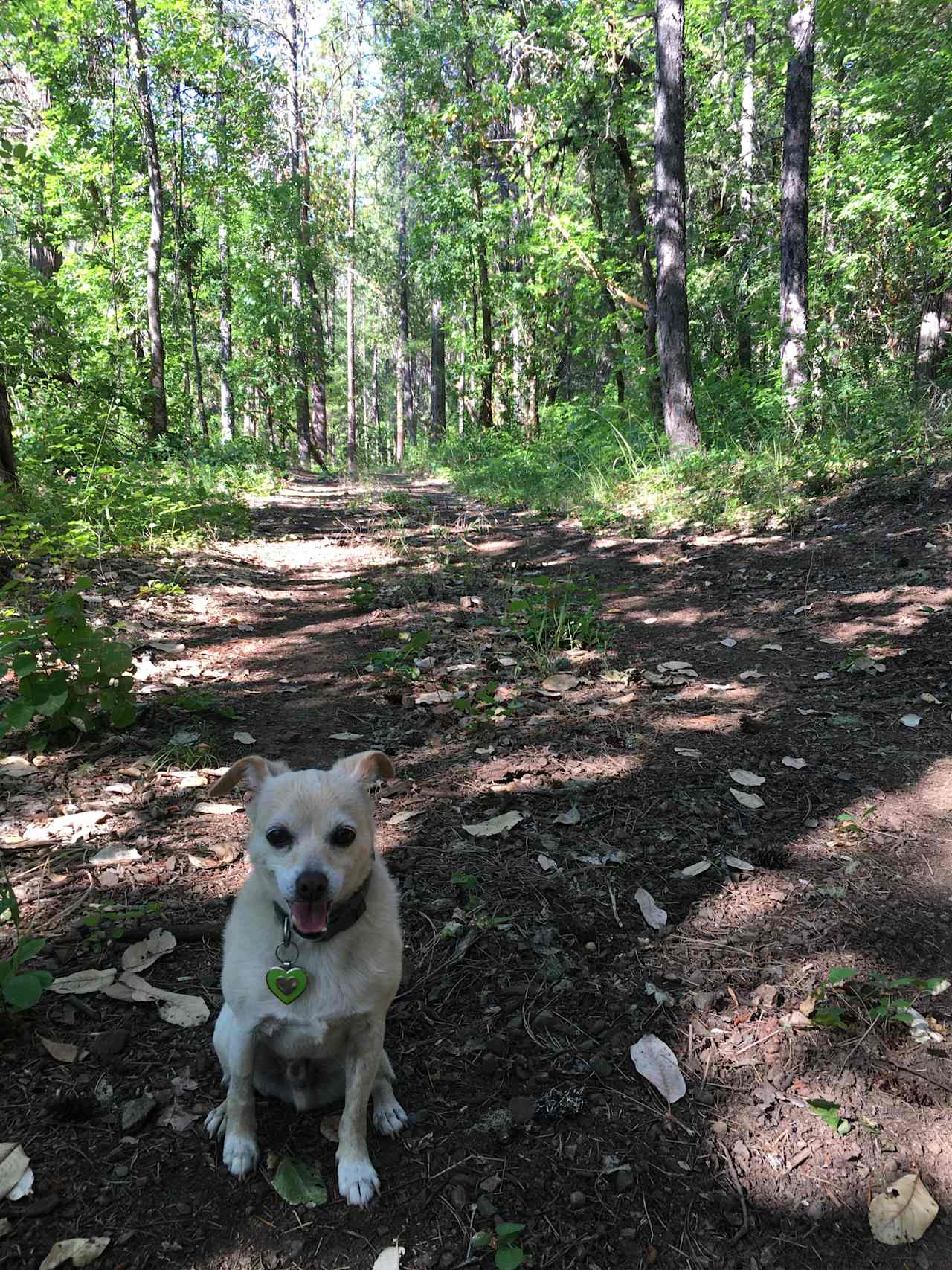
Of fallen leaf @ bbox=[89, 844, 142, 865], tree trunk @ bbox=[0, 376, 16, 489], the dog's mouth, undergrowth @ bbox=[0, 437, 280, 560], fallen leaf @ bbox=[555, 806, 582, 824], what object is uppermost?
tree trunk @ bbox=[0, 376, 16, 489]

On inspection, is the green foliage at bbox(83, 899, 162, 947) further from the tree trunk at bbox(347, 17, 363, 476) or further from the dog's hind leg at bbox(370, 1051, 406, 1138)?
the tree trunk at bbox(347, 17, 363, 476)

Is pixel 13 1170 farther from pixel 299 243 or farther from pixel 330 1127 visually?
pixel 299 243

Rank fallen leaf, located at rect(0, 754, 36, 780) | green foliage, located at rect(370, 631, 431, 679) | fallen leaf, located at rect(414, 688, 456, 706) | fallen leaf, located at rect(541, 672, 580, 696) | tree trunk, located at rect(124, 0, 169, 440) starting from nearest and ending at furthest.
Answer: fallen leaf, located at rect(0, 754, 36, 780), fallen leaf, located at rect(414, 688, 456, 706), fallen leaf, located at rect(541, 672, 580, 696), green foliage, located at rect(370, 631, 431, 679), tree trunk, located at rect(124, 0, 169, 440)

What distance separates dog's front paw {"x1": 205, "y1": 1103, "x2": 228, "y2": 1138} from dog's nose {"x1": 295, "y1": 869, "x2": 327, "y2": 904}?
695mm

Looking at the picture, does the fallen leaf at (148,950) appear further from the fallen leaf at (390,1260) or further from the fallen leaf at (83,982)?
the fallen leaf at (390,1260)

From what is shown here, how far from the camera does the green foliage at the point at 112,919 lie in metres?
2.56

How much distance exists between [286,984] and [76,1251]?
2.29 feet

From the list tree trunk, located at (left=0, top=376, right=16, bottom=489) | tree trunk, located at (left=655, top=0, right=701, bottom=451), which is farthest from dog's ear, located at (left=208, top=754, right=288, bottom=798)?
tree trunk, located at (left=655, top=0, right=701, bottom=451)

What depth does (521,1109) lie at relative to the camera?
203 cm

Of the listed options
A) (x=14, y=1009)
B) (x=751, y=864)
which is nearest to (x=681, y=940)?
(x=751, y=864)

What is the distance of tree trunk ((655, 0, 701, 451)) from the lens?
11.0 meters

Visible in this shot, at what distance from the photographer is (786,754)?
379 cm

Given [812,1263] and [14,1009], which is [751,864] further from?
[14,1009]

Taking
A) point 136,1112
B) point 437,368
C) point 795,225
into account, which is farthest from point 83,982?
point 437,368
